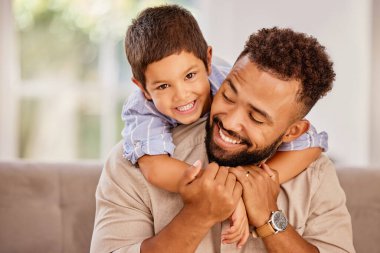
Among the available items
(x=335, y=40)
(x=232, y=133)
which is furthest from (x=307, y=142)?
(x=335, y=40)

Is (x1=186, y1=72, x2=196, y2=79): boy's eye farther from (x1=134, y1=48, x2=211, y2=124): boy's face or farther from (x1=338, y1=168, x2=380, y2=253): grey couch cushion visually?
(x1=338, y1=168, x2=380, y2=253): grey couch cushion

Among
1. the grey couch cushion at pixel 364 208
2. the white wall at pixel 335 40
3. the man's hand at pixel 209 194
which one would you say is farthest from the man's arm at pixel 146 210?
the white wall at pixel 335 40

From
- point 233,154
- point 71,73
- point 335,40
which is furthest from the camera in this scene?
point 71,73

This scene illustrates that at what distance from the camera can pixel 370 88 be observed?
4527mm

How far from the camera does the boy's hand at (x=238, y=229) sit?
5.26 feet

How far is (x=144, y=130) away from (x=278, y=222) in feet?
1.49

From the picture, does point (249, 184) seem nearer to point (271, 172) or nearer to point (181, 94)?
point (271, 172)

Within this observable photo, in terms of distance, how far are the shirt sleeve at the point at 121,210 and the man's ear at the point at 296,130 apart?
0.44 meters

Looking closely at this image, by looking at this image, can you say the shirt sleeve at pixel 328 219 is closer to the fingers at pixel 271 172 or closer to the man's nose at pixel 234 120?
Result: the fingers at pixel 271 172

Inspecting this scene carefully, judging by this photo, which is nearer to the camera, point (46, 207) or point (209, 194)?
point (209, 194)

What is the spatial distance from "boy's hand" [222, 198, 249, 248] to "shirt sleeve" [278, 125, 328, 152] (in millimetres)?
282

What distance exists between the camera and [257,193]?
1644 millimetres

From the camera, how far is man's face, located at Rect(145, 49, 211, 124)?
1.75m

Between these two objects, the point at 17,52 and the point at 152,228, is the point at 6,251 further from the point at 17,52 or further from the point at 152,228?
the point at 17,52
